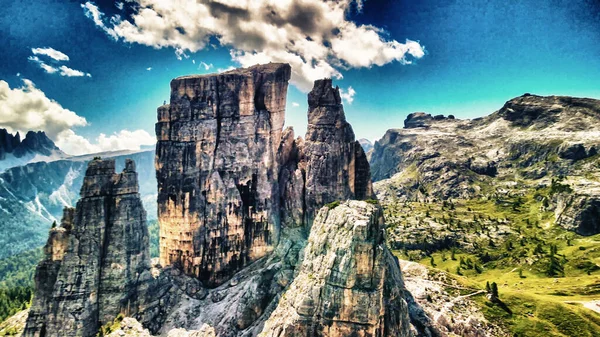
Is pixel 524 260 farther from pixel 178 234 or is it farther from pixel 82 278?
pixel 82 278

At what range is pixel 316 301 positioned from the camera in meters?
68.5

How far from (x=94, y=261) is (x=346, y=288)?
195 ft

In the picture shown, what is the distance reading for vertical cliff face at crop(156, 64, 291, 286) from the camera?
10162cm

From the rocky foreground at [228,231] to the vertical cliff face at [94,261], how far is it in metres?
0.24

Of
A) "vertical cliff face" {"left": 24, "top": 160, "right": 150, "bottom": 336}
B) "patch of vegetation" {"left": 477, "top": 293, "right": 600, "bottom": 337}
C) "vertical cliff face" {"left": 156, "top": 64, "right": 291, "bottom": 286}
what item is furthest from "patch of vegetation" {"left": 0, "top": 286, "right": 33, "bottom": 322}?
"patch of vegetation" {"left": 477, "top": 293, "right": 600, "bottom": 337}

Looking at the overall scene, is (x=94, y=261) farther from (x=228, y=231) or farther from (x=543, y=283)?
(x=543, y=283)

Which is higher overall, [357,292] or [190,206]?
[190,206]

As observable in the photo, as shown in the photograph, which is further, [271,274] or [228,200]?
[228,200]

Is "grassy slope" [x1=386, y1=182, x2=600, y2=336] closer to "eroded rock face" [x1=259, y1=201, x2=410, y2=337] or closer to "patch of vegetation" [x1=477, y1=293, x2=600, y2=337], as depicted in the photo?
"patch of vegetation" [x1=477, y1=293, x2=600, y2=337]

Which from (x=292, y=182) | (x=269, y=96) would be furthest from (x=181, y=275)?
(x=269, y=96)

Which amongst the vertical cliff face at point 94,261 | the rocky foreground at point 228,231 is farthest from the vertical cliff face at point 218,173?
the vertical cliff face at point 94,261

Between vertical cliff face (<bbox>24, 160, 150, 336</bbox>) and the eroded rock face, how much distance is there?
3967 centimetres

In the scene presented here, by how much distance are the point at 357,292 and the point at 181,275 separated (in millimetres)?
54763

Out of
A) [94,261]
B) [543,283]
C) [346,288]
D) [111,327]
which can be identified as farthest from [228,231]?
[543,283]
